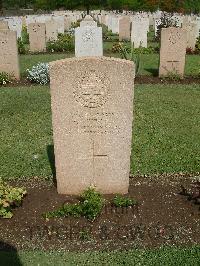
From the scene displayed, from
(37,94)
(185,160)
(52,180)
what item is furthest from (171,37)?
(52,180)

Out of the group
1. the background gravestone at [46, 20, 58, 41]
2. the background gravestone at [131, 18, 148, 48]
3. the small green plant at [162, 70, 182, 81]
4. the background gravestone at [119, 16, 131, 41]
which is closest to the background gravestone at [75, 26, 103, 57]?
the small green plant at [162, 70, 182, 81]

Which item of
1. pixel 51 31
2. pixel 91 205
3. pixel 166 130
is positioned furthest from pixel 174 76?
pixel 51 31

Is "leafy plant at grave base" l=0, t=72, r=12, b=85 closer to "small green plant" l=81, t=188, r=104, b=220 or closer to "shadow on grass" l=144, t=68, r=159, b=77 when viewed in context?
"shadow on grass" l=144, t=68, r=159, b=77

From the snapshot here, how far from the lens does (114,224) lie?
5055 mm

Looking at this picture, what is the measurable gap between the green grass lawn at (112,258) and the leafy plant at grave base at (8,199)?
0.70 metres

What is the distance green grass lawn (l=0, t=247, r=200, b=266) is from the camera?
4.38 metres

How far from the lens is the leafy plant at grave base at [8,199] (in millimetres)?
5145

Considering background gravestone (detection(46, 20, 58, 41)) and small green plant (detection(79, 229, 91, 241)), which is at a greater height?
background gravestone (detection(46, 20, 58, 41))

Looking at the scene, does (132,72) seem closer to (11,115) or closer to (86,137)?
(86,137)

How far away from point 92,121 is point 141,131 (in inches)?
135

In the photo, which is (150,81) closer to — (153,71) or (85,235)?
(153,71)

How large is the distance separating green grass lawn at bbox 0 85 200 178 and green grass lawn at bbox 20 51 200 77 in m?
2.37

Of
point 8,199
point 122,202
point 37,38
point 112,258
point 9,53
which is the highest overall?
point 9,53

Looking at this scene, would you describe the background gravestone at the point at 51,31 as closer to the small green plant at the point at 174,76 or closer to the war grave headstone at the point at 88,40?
the war grave headstone at the point at 88,40
